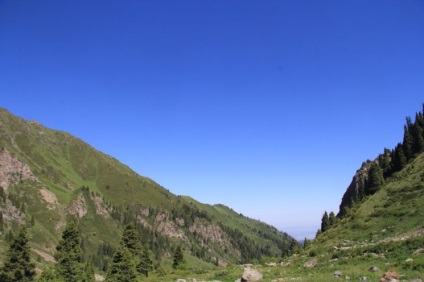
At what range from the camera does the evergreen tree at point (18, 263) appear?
51625 millimetres

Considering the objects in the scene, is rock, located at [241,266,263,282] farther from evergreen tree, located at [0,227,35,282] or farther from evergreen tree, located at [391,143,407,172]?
evergreen tree, located at [391,143,407,172]

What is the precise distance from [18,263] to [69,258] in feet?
26.6

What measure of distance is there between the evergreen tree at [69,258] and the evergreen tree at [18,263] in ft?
15.0

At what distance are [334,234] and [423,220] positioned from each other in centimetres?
1718

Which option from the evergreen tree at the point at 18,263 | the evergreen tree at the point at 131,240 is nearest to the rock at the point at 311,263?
the evergreen tree at the point at 131,240

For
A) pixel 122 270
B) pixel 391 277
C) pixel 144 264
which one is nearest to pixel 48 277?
pixel 122 270

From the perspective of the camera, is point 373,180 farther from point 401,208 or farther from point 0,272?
point 0,272

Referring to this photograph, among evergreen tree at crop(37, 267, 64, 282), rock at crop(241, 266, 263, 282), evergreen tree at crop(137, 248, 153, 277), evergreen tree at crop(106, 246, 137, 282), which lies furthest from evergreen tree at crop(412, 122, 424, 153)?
evergreen tree at crop(37, 267, 64, 282)

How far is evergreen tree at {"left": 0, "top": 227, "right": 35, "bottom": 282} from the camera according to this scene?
51.6 metres

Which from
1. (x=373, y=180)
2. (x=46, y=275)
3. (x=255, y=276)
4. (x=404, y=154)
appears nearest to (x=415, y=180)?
(x=373, y=180)

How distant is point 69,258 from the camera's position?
58375 millimetres

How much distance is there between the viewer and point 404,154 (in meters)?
97.4

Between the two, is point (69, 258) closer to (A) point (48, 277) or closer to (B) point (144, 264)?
(A) point (48, 277)

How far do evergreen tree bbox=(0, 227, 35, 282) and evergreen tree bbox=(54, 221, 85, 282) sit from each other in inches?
180
